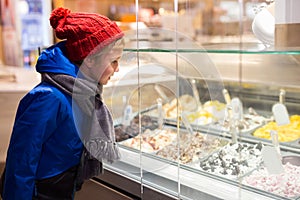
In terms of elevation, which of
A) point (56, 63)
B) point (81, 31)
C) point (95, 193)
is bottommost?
point (95, 193)

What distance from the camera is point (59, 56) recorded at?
3.97 feet

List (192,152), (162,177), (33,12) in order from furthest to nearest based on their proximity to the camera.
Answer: (33,12), (192,152), (162,177)

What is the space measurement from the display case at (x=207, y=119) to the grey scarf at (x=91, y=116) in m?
0.19

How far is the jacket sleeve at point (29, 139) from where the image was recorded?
1171 mm

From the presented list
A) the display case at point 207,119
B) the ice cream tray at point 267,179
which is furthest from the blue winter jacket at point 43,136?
the ice cream tray at point 267,179

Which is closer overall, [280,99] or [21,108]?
[21,108]

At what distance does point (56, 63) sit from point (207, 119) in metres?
0.85

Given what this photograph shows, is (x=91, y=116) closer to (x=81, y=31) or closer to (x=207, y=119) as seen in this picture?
(x=81, y=31)

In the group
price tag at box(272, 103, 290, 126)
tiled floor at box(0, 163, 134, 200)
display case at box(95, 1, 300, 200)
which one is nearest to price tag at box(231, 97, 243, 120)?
display case at box(95, 1, 300, 200)

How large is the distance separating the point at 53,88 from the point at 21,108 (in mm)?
145

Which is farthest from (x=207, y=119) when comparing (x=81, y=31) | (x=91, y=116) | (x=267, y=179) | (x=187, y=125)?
(x=81, y=31)

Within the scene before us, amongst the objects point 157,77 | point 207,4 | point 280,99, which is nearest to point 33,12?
point 207,4

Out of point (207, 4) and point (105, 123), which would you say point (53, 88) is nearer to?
point (105, 123)

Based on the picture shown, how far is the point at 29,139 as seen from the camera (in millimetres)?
1179
